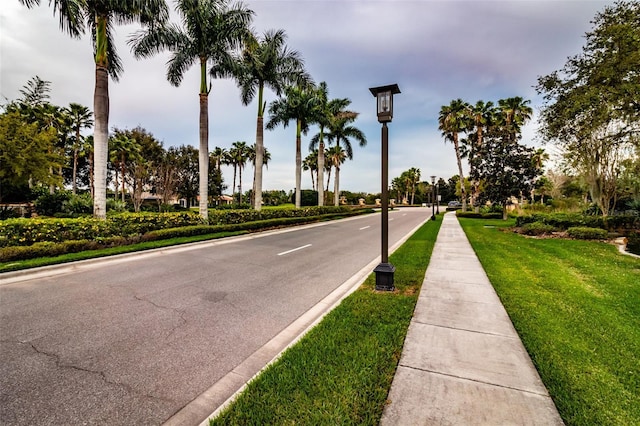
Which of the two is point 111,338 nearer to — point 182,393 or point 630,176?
point 182,393

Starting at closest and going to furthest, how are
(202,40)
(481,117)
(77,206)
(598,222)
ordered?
(598,222) → (202,40) → (77,206) → (481,117)

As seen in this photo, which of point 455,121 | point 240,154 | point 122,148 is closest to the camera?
point 122,148

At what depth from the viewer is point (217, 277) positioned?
706cm

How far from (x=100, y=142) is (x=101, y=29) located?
5121mm

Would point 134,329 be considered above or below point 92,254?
below

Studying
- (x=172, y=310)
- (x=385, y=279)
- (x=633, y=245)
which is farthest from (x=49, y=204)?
(x=633, y=245)

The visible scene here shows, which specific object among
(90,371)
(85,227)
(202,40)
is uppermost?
(202,40)

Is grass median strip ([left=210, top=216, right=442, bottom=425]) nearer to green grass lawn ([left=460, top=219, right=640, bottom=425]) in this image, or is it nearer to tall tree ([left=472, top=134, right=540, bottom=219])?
green grass lawn ([left=460, top=219, right=640, bottom=425])

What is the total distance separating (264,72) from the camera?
20391mm

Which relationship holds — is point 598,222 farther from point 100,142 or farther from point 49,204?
point 49,204

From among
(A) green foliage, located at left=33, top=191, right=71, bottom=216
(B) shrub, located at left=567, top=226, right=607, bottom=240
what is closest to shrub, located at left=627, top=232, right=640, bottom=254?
(B) shrub, located at left=567, top=226, right=607, bottom=240

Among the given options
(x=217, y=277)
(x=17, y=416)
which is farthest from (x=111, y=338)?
(x=217, y=277)

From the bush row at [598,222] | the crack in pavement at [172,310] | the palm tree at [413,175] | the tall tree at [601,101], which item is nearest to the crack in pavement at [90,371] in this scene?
the crack in pavement at [172,310]

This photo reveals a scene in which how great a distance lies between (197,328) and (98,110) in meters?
12.6
